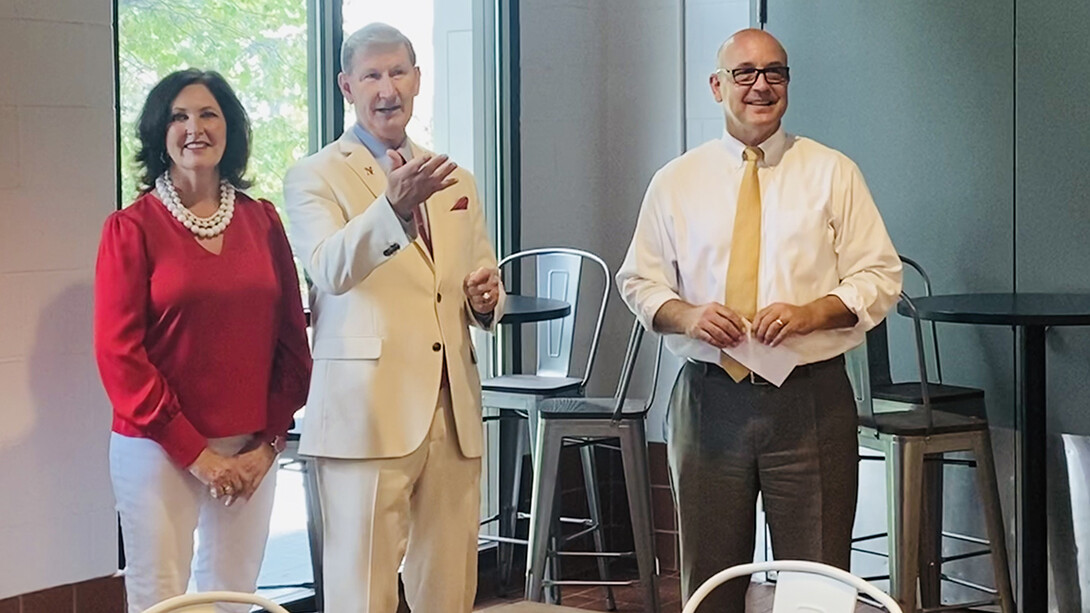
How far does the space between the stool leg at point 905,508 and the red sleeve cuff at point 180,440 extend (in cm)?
195

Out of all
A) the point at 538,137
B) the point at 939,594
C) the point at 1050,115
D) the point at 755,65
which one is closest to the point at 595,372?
the point at 538,137

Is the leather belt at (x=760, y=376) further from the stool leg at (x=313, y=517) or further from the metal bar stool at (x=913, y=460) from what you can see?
the stool leg at (x=313, y=517)

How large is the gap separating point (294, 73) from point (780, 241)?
79.2 inches

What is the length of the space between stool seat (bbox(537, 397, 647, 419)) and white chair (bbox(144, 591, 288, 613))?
7.06ft

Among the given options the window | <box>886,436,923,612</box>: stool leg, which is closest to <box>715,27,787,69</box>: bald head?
the window

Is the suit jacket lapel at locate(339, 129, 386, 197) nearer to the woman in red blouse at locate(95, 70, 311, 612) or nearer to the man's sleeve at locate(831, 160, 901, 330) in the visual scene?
the woman in red blouse at locate(95, 70, 311, 612)

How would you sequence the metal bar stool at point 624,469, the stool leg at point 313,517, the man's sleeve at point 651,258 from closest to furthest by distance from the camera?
1. the man's sleeve at point 651,258
2. the stool leg at point 313,517
3. the metal bar stool at point 624,469

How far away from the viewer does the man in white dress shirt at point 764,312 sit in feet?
9.82

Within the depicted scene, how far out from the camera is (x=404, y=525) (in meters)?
2.99

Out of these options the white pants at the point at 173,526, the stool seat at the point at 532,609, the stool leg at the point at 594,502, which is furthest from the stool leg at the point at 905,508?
the stool seat at the point at 532,609

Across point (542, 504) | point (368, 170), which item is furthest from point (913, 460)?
point (368, 170)

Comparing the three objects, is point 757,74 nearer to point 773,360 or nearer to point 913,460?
point 773,360

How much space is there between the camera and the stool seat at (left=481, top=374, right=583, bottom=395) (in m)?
4.53

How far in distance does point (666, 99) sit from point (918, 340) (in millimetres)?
1738
